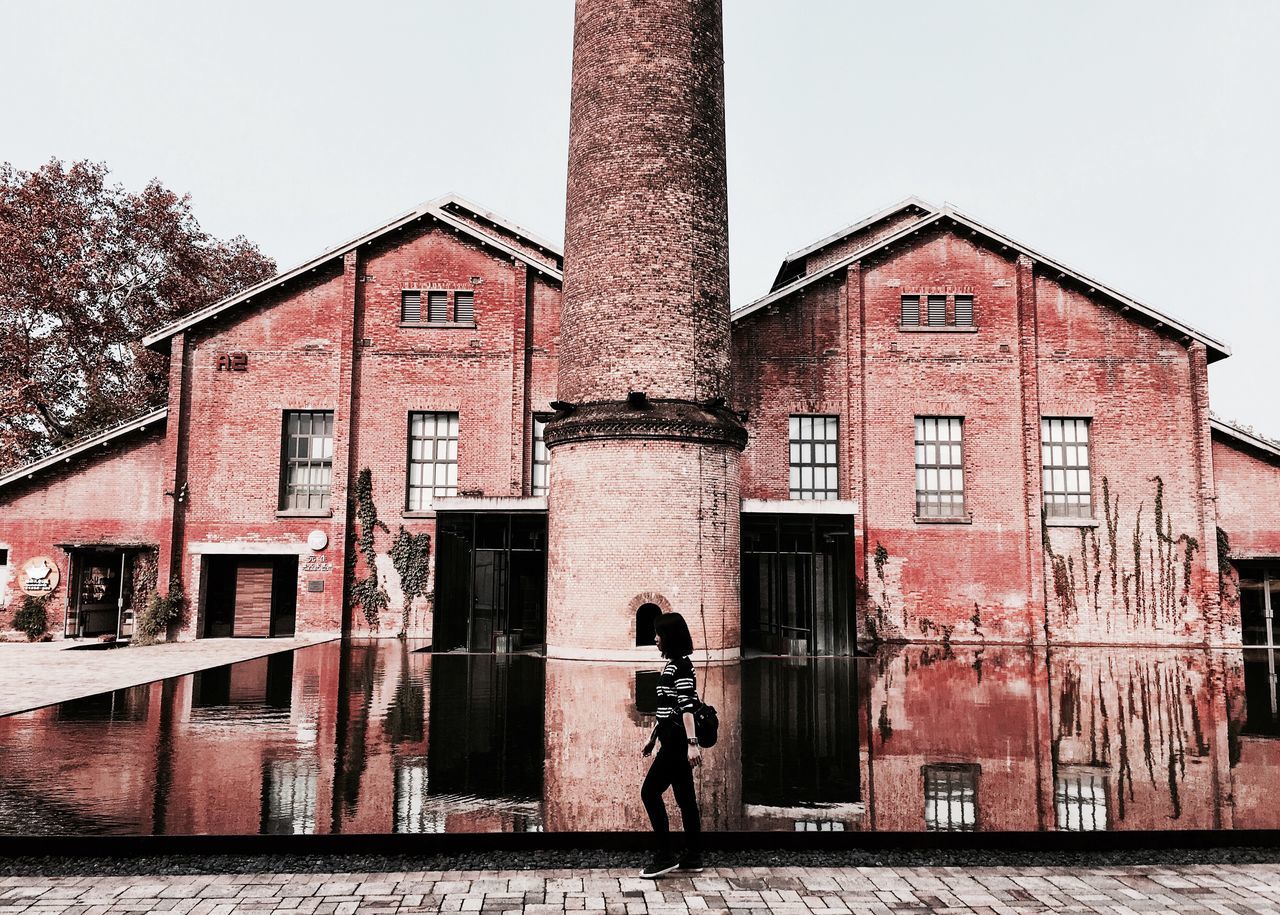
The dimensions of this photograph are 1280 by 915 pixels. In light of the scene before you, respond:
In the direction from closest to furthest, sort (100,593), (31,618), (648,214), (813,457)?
1. (648,214)
2. (31,618)
3. (100,593)
4. (813,457)

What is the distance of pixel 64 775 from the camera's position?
6742mm

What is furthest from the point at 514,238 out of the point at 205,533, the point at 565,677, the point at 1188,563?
the point at 1188,563

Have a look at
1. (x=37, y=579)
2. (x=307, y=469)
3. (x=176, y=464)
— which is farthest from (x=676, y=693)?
(x=37, y=579)

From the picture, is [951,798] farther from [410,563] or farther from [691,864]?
[410,563]

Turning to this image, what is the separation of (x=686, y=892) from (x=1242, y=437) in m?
21.4

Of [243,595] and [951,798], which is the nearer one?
[951,798]

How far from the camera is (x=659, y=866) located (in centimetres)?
481

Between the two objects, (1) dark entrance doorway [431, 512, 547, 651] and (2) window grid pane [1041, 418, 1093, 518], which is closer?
(1) dark entrance doorway [431, 512, 547, 651]

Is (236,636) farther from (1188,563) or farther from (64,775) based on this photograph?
(1188,563)

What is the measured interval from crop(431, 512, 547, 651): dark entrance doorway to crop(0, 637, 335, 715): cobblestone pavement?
3.44m

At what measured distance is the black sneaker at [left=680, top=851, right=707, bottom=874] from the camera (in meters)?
4.91

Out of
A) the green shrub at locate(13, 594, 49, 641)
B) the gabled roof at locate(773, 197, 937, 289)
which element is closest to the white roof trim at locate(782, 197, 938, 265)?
the gabled roof at locate(773, 197, 937, 289)

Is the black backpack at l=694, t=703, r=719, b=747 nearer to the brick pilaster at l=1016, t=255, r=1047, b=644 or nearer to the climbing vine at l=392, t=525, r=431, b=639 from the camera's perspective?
the climbing vine at l=392, t=525, r=431, b=639

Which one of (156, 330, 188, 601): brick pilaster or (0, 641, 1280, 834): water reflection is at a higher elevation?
(156, 330, 188, 601): brick pilaster
